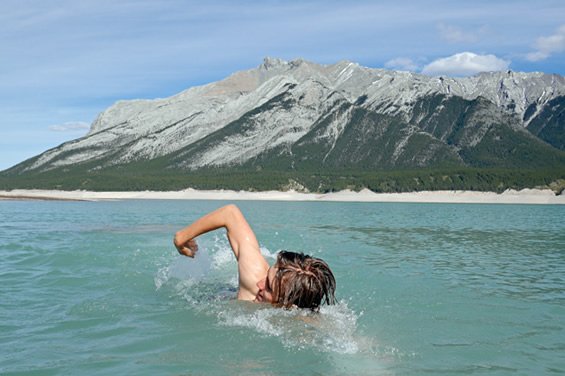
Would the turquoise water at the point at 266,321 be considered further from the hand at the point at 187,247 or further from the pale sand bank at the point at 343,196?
the pale sand bank at the point at 343,196

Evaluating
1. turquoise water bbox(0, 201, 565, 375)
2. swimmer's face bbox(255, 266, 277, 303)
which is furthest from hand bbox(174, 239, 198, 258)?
turquoise water bbox(0, 201, 565, 375)

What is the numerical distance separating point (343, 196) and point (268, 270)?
425 ft

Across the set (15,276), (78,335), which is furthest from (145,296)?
(15,276)

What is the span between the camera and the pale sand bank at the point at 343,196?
120m

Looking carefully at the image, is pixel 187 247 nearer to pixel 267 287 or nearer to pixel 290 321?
pixel 267 287

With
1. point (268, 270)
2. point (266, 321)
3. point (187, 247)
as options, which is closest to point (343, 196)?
point (266, 321)

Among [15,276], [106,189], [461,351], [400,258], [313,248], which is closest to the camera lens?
[461,351]

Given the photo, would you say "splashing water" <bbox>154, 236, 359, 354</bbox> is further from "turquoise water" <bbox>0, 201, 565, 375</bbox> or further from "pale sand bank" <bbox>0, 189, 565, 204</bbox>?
"pale sand bank" <bbox>0, 189, 565, 204</bbox>

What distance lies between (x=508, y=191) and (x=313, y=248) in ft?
366

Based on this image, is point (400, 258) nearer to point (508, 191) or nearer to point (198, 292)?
point (198, 292)

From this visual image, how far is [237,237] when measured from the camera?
7387mm

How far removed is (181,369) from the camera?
6977mm

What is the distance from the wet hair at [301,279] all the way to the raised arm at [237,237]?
44 centimetres

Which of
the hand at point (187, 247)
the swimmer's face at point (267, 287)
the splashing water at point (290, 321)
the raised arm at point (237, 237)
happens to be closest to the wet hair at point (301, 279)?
the swimmer's face at point (267, 287)
